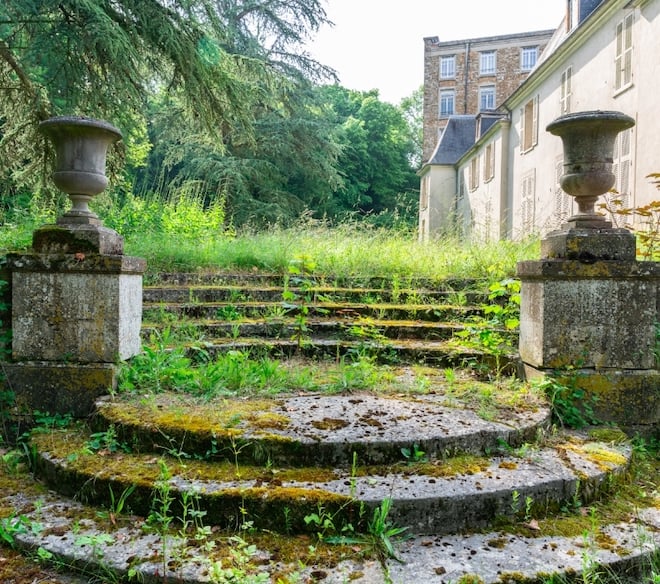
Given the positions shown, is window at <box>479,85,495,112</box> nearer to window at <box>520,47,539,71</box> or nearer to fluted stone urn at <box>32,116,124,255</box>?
window at <box>520,47,539,71</box>

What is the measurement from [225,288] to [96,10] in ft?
9.92

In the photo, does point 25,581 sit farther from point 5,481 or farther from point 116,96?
point 116,96

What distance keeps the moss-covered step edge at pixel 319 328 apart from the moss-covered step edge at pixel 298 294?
1.87 ft

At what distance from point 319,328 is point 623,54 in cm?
973

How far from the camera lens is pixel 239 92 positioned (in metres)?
6.96

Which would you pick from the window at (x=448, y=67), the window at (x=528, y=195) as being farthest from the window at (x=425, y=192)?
the window at (x=528, y=195)

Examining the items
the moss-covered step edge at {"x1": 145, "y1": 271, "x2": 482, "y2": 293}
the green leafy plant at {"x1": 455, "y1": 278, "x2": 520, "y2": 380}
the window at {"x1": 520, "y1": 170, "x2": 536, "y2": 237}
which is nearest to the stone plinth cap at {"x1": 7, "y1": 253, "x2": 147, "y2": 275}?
the moss-covered step edge at {"x1": 145, "y1": 271, "x2": 482, "y2": 293}

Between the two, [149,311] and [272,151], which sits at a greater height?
[272,151]

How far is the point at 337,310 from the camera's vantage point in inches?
211

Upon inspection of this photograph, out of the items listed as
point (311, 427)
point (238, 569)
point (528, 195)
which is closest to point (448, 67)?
point (528, 195)

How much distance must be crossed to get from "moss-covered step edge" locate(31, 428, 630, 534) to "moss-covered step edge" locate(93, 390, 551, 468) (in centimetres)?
7

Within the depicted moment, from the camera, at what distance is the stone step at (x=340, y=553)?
6.57 ft

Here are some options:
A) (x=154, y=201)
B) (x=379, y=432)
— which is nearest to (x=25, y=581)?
(x=379, y=432)

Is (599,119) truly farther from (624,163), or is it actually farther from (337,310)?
(624,163)
